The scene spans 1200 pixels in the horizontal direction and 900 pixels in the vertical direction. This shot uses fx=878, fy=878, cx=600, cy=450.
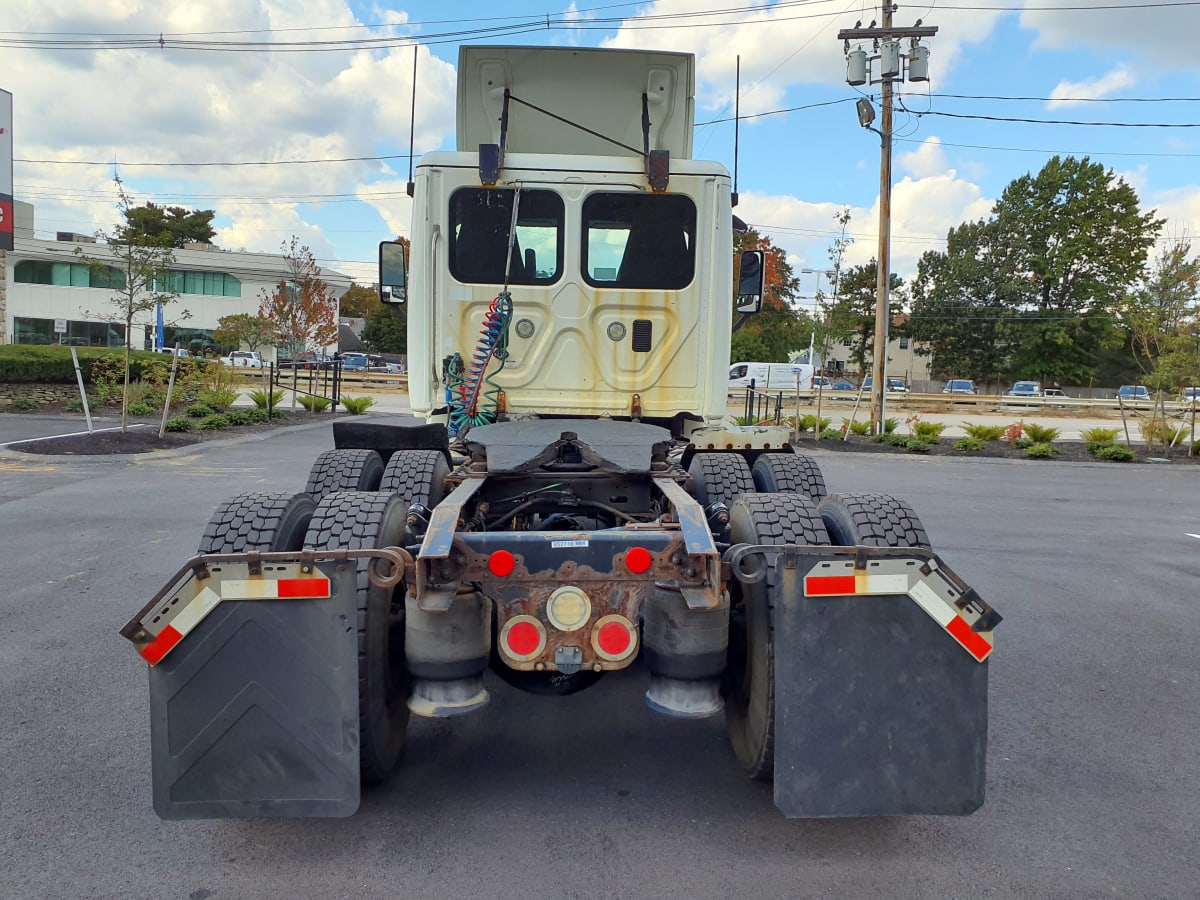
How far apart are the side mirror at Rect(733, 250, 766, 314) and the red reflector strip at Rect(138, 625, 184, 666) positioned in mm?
4240

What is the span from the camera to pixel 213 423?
17.4 m

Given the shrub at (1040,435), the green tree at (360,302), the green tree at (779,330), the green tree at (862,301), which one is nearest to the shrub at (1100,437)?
the shrub at (1040,435)

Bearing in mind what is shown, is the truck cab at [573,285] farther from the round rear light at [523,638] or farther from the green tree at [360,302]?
the green tree at [360,302]

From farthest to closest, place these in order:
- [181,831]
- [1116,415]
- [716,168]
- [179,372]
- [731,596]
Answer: [1116,415] → [179,372] → [716,168] → [731,596] → [181,831]

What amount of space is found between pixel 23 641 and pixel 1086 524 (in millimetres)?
10469

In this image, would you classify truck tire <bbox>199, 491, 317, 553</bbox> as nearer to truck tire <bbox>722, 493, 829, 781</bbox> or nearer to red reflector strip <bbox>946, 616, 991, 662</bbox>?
truck tire <bbox>722, 493, 829, 781</bbox>

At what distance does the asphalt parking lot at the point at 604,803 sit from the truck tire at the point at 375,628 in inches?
11.2

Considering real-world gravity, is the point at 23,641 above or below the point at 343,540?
below

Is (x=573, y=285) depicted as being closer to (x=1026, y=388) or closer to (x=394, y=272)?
(x=394, y=272)

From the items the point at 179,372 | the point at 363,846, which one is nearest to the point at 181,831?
the point at 363,846

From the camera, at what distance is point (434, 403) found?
18.1 feet

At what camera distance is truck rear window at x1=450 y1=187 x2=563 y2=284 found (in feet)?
17.7

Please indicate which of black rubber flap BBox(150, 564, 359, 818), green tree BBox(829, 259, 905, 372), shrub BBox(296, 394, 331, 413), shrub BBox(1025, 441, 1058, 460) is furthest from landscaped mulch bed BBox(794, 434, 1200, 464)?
green tree BBox(829, 259, 905, 372)

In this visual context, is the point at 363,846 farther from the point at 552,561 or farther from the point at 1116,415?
the point at 1116,415
